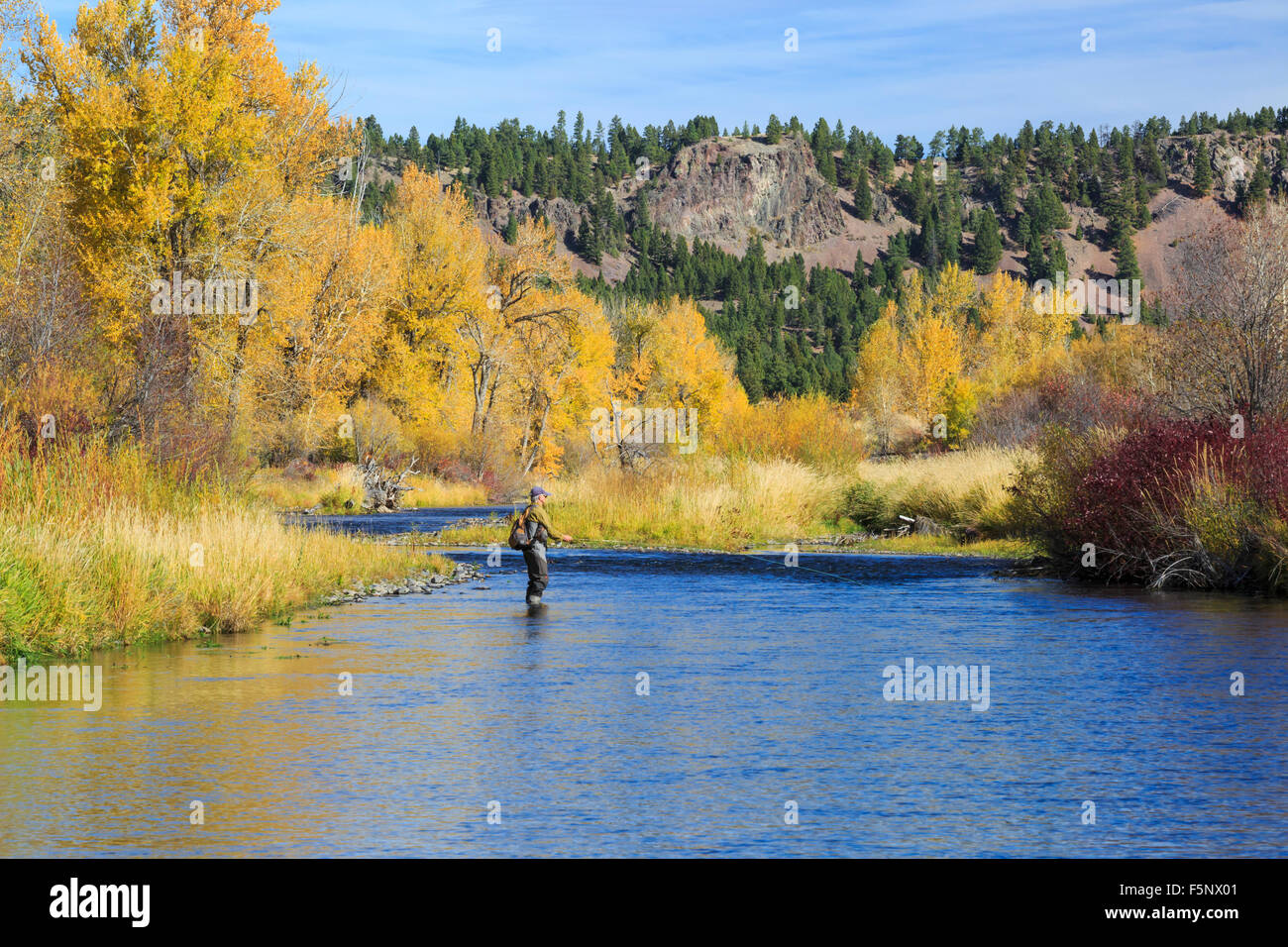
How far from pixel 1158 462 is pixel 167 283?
29250mm

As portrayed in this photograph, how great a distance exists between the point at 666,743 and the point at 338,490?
4214 centimetres

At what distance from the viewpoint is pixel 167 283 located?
136 ft

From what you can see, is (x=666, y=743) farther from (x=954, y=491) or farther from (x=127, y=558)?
(x=954, y=491)

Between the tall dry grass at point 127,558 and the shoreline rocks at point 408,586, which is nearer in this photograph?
the tall dry grass at point 127,558

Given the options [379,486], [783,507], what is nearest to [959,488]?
[783,507]

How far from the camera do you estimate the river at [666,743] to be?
27.2 feet

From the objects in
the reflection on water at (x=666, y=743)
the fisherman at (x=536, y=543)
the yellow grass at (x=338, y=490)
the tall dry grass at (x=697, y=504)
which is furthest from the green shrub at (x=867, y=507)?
the reflection on water at (x=666, y=743)

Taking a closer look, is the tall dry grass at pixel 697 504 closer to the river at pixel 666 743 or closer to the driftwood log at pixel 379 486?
the driftwood log at pixel 379 486

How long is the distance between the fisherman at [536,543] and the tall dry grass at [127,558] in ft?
12.0

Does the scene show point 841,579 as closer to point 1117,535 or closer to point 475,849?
point 1117,535

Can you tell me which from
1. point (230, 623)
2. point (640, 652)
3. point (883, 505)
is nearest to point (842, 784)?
point (640, 652)

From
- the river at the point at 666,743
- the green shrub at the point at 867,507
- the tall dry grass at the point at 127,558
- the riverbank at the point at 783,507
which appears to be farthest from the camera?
the green shrub at the point at 867,507

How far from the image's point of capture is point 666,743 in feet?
36.3

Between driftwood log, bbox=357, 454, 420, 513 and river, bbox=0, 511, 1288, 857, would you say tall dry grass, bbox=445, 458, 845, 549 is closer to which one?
driftwood log, bbox=357, 454, 420, 513
